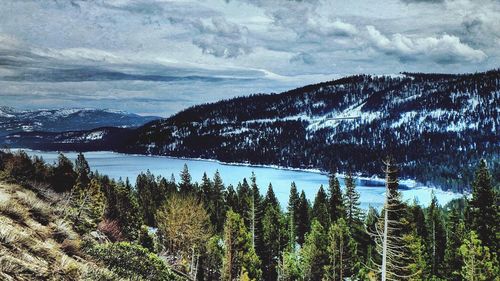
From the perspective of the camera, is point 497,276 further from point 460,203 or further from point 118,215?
point 460,203

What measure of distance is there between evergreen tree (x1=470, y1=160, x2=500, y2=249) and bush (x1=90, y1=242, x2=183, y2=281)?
110 ft

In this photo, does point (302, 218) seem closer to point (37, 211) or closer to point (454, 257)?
point (454, 257)

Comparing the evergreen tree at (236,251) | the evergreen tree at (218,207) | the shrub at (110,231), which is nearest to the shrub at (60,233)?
the shrub at (110,231)

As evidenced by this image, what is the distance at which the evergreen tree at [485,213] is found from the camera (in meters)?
42.1

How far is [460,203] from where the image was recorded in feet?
442

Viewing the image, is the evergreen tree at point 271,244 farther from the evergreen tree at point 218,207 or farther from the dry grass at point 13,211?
the dry grass at point 13,211

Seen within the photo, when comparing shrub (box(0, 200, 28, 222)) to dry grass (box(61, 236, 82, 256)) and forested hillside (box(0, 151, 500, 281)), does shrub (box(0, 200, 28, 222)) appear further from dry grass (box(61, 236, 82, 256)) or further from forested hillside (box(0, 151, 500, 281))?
dry grass (box(61, 236, 82, 256))

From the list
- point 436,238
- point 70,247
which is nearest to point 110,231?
point 70,247

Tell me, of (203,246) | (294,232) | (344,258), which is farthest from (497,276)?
(294,232)

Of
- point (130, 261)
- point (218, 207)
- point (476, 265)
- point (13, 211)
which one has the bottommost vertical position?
point (218, 207)

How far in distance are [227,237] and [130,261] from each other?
27888 millimetres

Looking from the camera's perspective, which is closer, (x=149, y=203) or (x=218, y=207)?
(x=218, y=207)

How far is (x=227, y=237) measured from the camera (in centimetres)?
4647

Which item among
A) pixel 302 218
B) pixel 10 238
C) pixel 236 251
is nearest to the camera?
pixel 10 238
